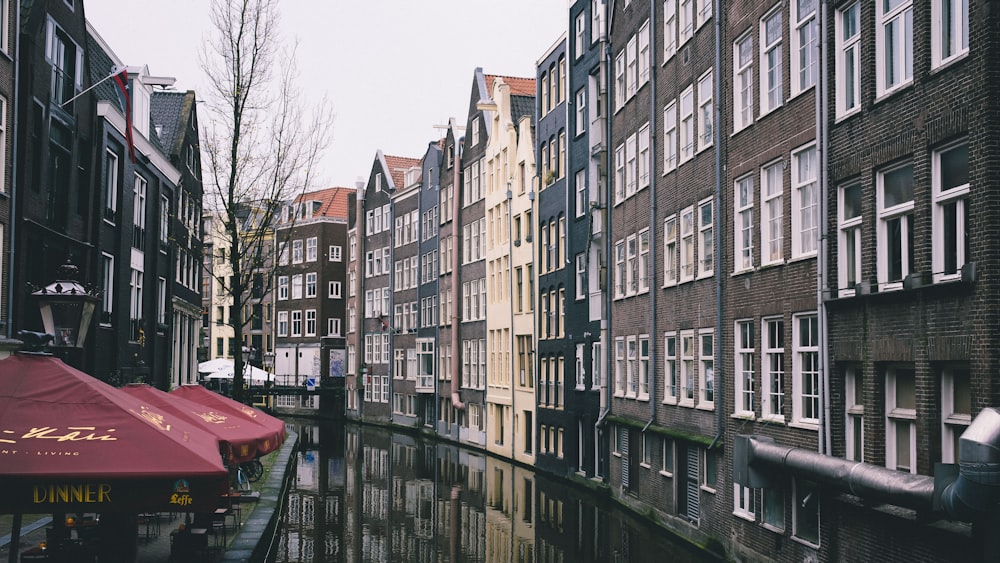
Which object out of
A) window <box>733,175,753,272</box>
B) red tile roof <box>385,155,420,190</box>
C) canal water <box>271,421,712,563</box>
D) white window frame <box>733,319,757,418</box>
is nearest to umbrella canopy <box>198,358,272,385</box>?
red tile roof <box>385,155,420,190</box>

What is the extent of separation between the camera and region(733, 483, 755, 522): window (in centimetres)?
2092

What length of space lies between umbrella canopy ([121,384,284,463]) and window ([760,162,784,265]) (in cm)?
948

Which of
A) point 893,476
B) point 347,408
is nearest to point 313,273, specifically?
point 347,408

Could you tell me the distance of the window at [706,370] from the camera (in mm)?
23984

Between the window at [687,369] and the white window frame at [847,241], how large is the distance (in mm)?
8235

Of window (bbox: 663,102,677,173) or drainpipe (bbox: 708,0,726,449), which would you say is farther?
window (bbox: 663,102,677,173)

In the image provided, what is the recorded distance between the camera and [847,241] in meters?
17.3

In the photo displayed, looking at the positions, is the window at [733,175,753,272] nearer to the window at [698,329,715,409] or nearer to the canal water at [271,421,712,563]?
the window at [698,329,715,409]

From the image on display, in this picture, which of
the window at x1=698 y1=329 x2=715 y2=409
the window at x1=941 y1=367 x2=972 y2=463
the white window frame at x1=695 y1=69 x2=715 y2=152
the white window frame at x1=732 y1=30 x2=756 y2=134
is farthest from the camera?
the white window frame at x1=695 y1=69 x2=715 y2=152

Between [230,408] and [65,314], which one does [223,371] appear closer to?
[230,408]

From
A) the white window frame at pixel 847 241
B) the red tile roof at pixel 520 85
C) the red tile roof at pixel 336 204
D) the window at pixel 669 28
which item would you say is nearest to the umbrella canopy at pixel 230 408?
the white window frame at pixel 847 241

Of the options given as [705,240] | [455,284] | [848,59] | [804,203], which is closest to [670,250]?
[705,240]

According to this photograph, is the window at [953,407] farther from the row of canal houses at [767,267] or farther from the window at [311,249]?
the window at [311,249]

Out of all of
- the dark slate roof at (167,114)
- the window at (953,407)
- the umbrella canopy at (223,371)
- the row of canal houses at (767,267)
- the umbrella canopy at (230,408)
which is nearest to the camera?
the window at (953,407)
